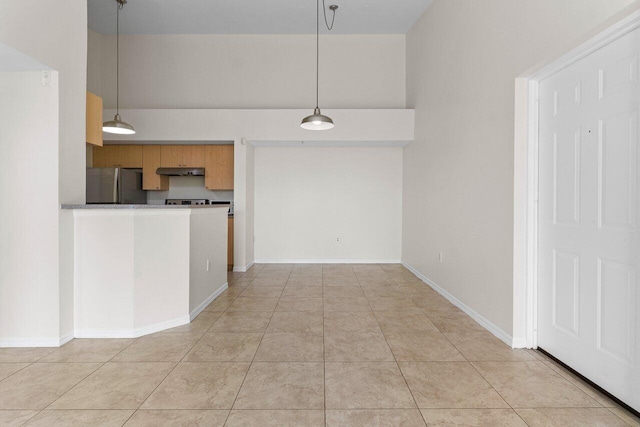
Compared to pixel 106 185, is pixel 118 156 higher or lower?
higher

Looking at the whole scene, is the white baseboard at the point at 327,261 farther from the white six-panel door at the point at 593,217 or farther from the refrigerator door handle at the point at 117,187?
the white six-panel door at the point at 593,217

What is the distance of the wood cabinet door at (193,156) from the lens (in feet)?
17.2

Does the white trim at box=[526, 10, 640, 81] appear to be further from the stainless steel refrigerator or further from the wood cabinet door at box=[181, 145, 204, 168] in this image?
the stainless steel refrigerator

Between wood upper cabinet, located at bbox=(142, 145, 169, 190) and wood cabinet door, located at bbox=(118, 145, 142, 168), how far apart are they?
0.08m

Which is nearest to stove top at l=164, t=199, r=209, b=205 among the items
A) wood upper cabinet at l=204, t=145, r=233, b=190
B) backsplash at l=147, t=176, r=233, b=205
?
backsplash at l=147, t=176, r=233, b=205

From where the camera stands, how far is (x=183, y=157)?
5262 millimetres

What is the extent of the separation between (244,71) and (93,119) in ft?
9.93

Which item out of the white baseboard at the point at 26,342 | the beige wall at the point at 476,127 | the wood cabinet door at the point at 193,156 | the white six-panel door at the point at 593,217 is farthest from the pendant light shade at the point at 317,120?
the white baseboard at the point at 26,342

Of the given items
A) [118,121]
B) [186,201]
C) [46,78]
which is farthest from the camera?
[186,201]

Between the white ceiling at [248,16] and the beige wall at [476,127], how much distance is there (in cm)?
66

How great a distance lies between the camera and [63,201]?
2.44 metres

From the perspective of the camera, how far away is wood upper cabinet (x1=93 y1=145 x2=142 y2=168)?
521 centimetres

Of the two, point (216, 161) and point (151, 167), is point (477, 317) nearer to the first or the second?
point (216, 161)

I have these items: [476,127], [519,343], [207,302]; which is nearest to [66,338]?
[207,302]
